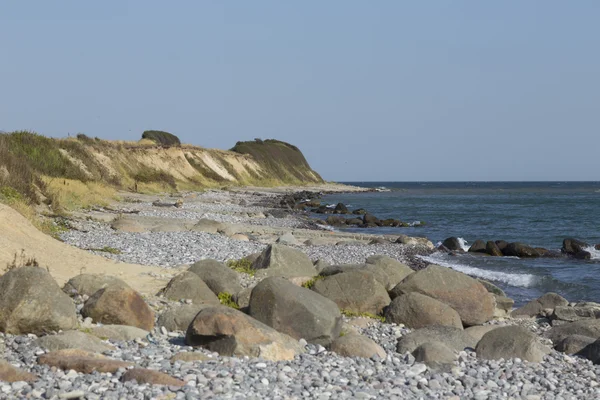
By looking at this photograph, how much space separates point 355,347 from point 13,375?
4.45 metres

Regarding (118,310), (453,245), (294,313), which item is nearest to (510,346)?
(294,313)

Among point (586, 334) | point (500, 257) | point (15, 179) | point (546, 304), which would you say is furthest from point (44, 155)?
point (586, 334)

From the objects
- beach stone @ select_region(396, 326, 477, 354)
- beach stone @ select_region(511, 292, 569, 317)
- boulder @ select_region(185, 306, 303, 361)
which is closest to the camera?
boulder @ select_region(185, 306, 303, 361)

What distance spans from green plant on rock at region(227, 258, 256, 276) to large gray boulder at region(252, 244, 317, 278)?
0.44 ft

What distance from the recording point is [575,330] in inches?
486

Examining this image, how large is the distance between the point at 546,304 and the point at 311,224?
21.9 metres

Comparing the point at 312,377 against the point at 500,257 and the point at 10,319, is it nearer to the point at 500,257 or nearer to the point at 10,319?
the point at 10,319

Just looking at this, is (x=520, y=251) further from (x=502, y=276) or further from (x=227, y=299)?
(x=227, y=299)

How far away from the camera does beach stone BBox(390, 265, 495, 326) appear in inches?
517

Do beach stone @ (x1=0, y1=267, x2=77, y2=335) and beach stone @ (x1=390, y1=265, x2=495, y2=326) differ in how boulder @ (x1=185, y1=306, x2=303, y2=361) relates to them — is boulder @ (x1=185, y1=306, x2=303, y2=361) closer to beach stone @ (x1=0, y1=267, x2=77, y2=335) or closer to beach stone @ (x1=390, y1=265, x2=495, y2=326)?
beach stone @ (x1=0, y1=267, x2=77, y2=335)

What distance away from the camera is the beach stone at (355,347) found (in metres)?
9.49

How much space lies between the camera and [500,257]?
89.7 feet

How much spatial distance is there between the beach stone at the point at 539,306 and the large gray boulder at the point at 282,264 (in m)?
4.70

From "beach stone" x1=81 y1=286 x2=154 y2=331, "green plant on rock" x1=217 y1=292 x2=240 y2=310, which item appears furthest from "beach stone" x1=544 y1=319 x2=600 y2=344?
"beach stone" x1=81 y1=286 x2=154 y2=331
